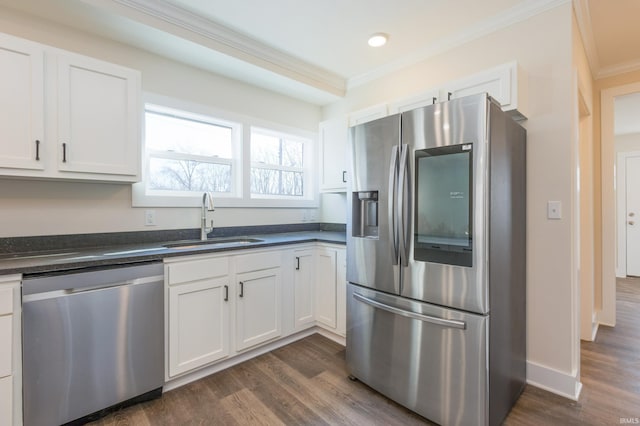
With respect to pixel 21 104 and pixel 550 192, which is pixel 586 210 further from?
pixel 21 104

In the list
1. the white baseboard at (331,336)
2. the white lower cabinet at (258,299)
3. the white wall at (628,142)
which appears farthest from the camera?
the white wall at (628,142)

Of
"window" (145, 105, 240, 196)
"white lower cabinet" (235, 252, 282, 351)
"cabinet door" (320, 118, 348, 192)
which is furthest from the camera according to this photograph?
"cabinet door" (320, 118, 348, 192)

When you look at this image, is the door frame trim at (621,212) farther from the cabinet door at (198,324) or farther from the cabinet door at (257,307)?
the cabinet door at (198,324)

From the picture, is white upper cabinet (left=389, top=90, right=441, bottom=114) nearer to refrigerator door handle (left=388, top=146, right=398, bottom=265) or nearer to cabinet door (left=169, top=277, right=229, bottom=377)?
refrigerator door handle (left=388, top=146, right=398, bottom=265)

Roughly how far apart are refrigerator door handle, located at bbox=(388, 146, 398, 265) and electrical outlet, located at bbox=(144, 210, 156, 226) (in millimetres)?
1970

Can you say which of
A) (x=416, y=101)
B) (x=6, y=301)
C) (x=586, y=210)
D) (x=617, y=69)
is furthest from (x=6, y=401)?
(x=617, y=69)

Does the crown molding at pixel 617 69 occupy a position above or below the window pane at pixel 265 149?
above

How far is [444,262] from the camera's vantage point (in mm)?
1672

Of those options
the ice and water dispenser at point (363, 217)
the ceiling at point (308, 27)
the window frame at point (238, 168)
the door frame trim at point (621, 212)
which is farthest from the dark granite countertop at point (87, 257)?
the door frame trim at point (621, 212)

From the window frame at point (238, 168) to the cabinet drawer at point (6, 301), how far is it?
1.06m

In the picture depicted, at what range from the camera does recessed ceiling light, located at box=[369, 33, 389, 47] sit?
98.3 inches

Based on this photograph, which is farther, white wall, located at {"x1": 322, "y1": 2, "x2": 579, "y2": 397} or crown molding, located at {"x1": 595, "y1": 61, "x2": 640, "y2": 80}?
crown molding, located at {"x1": 595, "y1": 61, "x2": 640, "y2": 80}

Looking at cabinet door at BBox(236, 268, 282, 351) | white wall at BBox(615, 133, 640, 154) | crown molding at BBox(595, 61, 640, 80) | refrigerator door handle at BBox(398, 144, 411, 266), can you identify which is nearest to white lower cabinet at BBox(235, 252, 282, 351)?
cabinet door at BBox(236, 268, 282, 351)

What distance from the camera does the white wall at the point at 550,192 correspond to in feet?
6.45
